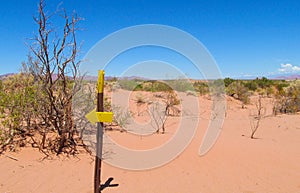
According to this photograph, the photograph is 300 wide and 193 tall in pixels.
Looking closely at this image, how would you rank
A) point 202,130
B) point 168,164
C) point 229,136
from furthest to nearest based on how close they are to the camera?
point 202,130
point 229,136
point 168,164

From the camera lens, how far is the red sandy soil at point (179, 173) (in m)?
4.24

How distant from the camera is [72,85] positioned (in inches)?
239

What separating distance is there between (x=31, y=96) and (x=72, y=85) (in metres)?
0.98

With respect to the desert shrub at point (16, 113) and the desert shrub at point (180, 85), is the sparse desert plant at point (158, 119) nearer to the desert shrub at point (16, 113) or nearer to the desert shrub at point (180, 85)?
the desert shrub at point (16, 113)

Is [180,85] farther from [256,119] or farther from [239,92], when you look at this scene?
[256,119]

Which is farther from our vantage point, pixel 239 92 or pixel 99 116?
pixel 239 92

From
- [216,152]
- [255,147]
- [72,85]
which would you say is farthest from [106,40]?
[255,147]

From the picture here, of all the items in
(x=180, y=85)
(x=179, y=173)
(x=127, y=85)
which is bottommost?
(x=179, y=173)

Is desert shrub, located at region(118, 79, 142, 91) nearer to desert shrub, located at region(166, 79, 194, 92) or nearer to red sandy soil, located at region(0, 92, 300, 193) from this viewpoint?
desert shrub, located at region(166, 79, 194, 92)

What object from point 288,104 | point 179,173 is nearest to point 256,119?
point 288,104

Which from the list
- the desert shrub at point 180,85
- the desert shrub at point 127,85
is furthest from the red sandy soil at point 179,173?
the desert shrub at point 127,85

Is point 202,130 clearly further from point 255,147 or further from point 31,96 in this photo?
point 31,96

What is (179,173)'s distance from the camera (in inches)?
193

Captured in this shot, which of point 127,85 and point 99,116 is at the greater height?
point 127,85
